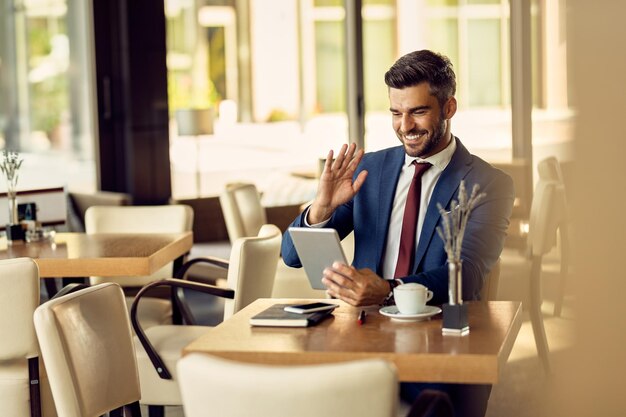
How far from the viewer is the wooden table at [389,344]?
7.50 feet

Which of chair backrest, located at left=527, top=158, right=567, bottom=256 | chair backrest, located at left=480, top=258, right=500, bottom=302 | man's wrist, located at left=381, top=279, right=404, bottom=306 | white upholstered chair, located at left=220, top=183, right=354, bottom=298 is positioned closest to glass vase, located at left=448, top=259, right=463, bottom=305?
man's wrist, located at left=381, top=279, right=404, bottom=306

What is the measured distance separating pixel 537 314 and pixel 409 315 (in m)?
0.77

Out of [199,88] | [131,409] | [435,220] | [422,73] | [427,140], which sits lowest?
[131,409]

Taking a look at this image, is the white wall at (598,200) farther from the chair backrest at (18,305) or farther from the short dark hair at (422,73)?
the chair backrest at (18,305)

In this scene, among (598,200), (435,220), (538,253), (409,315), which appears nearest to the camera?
(598,200)

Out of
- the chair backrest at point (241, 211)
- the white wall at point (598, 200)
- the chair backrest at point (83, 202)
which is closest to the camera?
the white wall at point (598, 200)

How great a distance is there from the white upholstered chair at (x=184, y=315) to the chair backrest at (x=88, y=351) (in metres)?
0.84

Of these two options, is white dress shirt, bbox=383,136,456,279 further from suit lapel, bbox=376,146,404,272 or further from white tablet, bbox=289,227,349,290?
white tablet, bbox=289,227,349,290

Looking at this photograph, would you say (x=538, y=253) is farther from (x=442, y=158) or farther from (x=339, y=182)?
(x=339, y=182)

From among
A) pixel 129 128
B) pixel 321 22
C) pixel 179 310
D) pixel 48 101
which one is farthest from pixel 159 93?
pixel 179 310

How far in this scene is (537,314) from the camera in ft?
10.6

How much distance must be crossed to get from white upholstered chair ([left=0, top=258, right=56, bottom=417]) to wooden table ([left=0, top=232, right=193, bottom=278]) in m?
0.63

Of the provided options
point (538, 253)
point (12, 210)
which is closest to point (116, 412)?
point (538, 253)

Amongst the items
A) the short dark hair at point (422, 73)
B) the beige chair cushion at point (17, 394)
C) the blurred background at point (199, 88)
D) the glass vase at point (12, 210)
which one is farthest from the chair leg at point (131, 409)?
the blurred background at point (199, 88)
